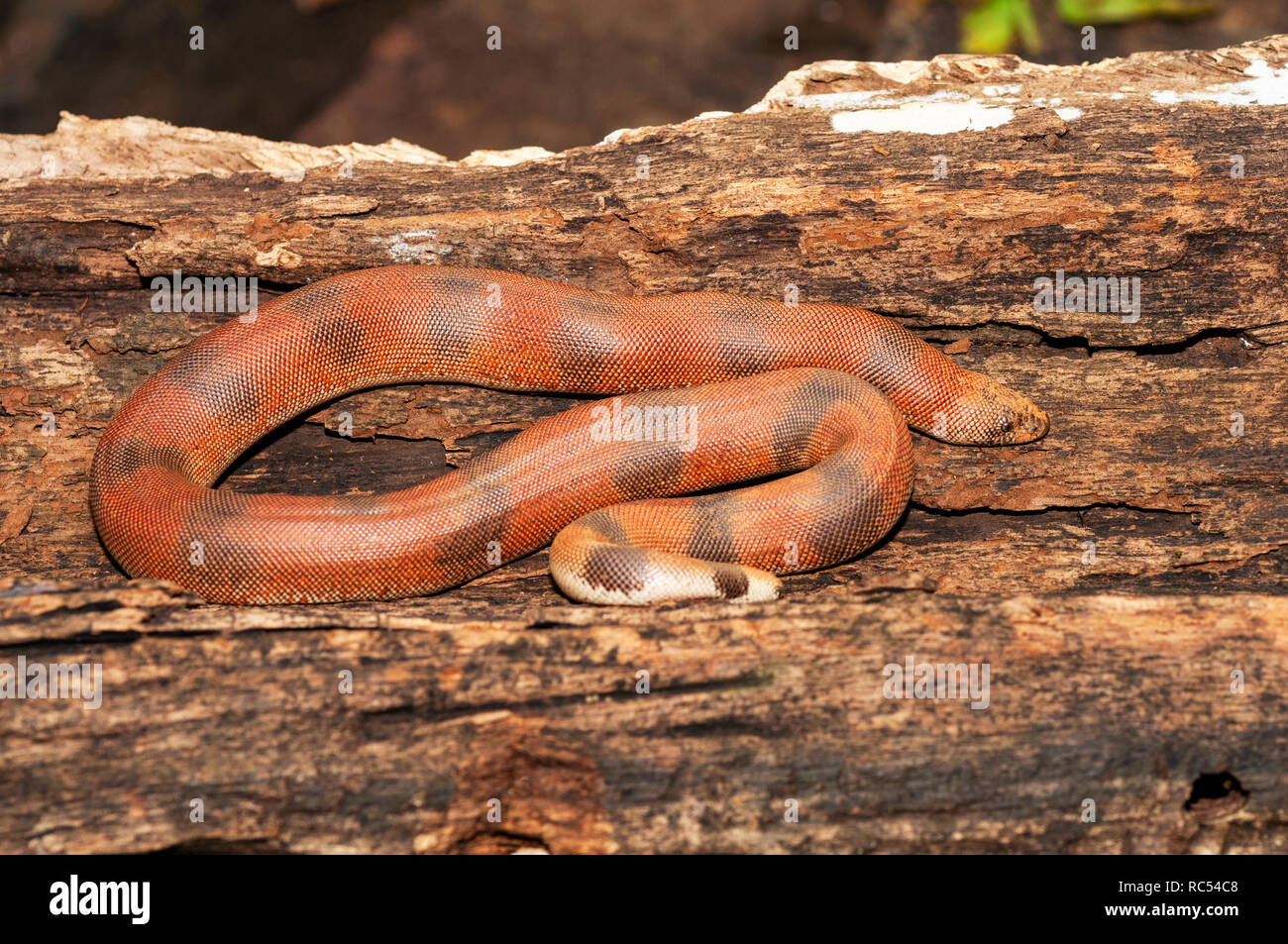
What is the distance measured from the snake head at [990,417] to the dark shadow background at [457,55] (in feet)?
29.8

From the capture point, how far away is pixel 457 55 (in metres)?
16.4

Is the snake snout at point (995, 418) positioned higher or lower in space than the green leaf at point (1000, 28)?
lower

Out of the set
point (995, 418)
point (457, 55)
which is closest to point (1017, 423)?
point (995, 418)

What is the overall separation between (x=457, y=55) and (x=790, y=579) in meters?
12.7

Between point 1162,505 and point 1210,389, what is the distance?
1.15 meters

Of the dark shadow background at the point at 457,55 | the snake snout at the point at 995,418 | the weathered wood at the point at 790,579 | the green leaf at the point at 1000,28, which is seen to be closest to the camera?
the weathered wood at the point at 790,579

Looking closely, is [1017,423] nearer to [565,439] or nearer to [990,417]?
[990,417]

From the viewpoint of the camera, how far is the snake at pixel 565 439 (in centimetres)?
661

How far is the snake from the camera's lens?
661 centimetres

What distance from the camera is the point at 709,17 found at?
16312 mm

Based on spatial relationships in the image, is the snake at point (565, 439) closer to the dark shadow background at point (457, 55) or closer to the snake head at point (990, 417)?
the snake head at point (990, 417)

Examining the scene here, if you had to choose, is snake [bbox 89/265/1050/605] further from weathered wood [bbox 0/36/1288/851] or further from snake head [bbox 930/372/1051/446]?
weathered wood [bbox 0/36/1288/851]

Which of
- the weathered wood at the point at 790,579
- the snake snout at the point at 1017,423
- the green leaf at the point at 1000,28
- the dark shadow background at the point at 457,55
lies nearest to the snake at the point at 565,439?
the snake snout at the point at 1017,423

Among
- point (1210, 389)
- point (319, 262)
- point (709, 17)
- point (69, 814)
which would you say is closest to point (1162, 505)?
point (1210, 389)
